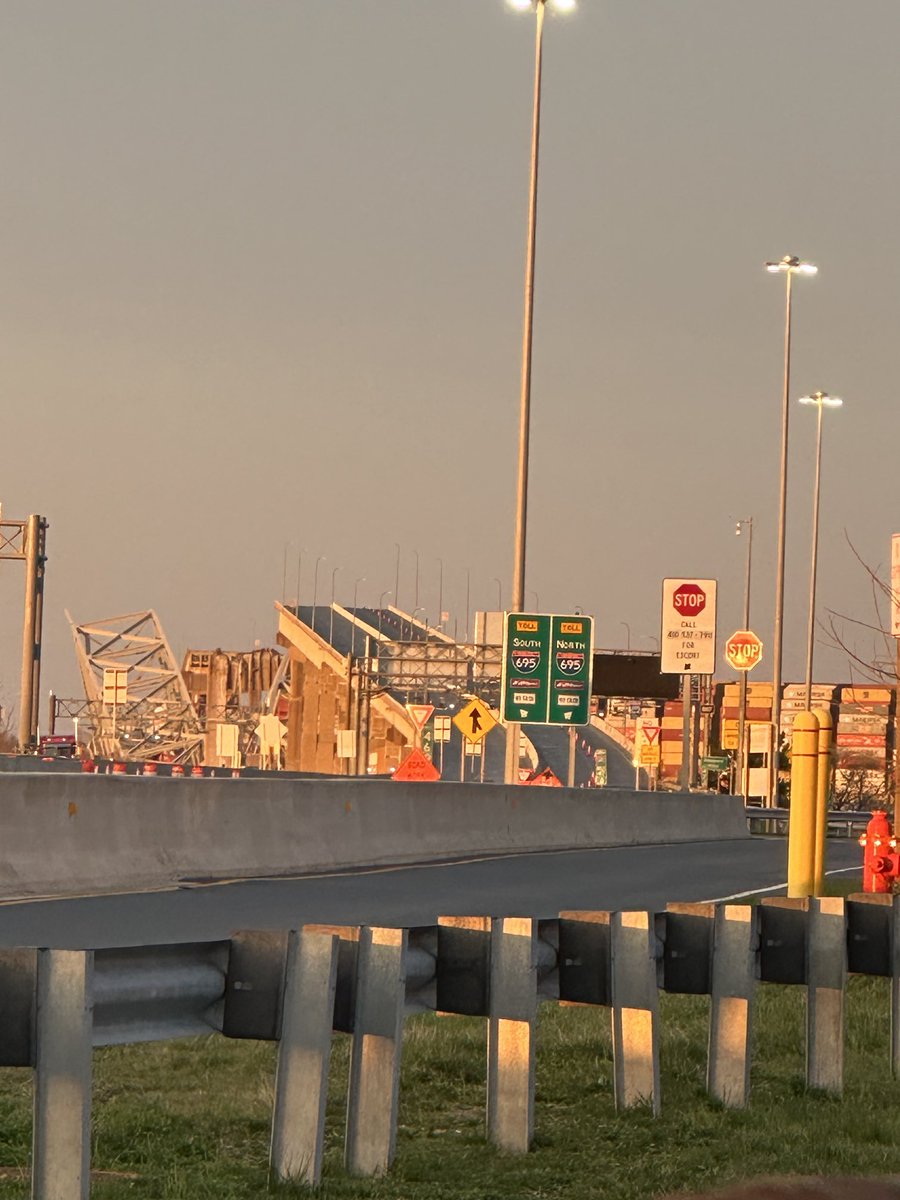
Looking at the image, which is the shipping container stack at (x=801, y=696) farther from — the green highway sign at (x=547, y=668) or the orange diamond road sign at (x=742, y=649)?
the green highway sign at (x=547, y=668)

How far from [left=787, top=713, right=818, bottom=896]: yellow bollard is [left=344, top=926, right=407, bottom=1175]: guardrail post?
9.31 m

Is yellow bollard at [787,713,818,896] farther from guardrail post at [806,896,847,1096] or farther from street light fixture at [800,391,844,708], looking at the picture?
street light fixture at [800,391,844,708]

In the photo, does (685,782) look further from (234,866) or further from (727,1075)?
(727,1075)

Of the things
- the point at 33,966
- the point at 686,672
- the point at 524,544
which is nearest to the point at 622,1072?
the point at 33,966

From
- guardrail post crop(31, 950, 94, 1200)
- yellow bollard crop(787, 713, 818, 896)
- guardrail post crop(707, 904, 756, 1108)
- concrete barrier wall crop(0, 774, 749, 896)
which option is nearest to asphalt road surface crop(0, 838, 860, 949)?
concrete barrier wall crop(0, 774, 749, 896)

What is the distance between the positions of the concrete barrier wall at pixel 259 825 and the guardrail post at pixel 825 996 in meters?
13.1

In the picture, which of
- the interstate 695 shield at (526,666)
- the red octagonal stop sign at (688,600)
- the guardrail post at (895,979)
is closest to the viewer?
the guardrail post at (895,979)

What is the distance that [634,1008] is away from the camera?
8.92 m

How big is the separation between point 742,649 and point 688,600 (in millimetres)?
23875

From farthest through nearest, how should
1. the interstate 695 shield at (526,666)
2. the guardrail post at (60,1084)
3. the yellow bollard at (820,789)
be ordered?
the interstate 695 shield at (526,666)
the yellow bollard at (820,789)
the guardrail post at (60,1084)

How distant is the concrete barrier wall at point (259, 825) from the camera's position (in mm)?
22500

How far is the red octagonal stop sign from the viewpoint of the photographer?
137 ft

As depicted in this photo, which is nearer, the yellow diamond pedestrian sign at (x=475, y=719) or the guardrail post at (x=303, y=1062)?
the guardrail post at (x=303, y=1062)

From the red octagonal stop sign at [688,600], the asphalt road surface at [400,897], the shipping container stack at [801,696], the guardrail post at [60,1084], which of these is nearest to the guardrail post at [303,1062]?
the guardrail post at [60,1084]
